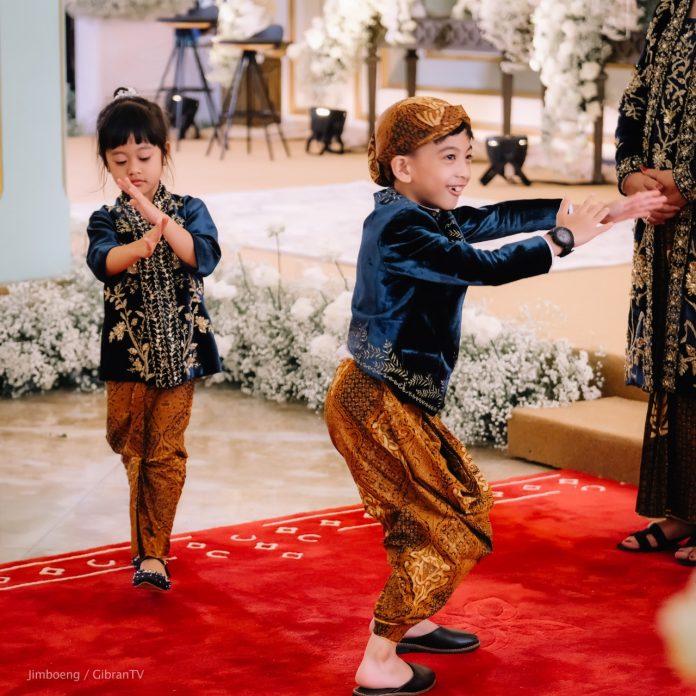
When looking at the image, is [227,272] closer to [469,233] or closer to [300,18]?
[469,233]

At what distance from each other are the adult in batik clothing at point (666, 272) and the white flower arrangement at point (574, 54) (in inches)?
236

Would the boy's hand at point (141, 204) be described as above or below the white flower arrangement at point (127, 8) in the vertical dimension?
below

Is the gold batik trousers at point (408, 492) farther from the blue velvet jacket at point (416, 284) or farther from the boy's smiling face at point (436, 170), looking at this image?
the boy's smiling face at point (436, 170)

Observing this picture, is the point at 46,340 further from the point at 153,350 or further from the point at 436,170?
the point at 436,170

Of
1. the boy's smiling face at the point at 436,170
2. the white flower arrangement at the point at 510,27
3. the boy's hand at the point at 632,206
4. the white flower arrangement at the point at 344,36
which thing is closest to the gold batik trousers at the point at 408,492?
the boy's smiling face at the point at 436,170

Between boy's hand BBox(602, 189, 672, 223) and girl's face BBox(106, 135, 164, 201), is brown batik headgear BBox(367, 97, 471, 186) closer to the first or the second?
boy's hand BBox(602, 189, 672, 223)

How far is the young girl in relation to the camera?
3.15m

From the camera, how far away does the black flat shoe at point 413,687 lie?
2602 mm

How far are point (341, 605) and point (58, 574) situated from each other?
2.48 feet

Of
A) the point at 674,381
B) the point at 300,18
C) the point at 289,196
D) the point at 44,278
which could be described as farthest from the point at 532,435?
the point at 300,18

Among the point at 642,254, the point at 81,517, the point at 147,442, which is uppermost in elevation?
the point at 642,254

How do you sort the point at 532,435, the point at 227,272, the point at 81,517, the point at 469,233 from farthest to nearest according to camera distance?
1. the point at 227,272
2. the point at 532,435
3. the point at 81,517
4. the point at 469,233

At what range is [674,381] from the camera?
344cm

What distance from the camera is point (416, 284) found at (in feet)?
8.43
